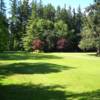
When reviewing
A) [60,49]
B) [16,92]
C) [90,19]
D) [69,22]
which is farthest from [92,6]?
[16,92]

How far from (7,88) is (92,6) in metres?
40.0

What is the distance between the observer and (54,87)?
1747cm

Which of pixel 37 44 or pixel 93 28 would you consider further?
pixel 37 44

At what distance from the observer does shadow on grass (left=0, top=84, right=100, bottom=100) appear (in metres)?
14.3

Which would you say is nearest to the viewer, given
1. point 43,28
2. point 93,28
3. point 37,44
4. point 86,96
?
point 86,96

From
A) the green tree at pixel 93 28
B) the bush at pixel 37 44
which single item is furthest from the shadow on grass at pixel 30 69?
the bush at pixel 37 44

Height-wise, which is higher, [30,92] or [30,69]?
[30,69]

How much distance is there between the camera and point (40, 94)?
1534 centimetres

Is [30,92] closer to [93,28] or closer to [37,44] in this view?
[93,28]

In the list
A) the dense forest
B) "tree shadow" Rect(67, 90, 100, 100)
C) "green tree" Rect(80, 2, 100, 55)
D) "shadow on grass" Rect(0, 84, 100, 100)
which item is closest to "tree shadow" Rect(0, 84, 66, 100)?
"shadow on grass" Rect(0, 84, 100, 100)

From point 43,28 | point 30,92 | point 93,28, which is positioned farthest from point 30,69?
point 43,28

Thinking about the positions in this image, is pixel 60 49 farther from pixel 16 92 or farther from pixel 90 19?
pixel 16 92

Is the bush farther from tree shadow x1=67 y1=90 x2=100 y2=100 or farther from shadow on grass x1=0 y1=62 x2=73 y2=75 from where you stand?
tree shadow x1=67 y1=90 x2=100 y2=100

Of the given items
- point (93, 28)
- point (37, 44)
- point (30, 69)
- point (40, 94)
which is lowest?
point (40, 94)
